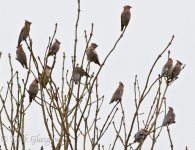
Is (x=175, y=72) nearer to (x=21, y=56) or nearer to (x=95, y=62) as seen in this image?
(x=95, y=62)

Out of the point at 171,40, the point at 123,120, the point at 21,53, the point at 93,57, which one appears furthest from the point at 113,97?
the point at 171,40

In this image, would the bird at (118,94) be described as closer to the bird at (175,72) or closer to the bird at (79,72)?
the bird at (175,72)

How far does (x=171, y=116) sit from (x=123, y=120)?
2.79 m

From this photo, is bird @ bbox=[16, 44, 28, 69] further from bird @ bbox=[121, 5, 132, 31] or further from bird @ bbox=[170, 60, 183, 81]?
bird @ bbox=[170, 60, 183, 81]

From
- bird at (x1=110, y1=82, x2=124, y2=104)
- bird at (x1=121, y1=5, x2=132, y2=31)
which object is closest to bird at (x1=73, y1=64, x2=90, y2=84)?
bird at (x1=121, y1=5, x2=132, y2=31)

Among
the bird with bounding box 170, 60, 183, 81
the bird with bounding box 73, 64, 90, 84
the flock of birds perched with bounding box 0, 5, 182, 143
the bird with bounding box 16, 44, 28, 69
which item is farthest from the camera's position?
the bird with bounding box 16, 44, 28, 69

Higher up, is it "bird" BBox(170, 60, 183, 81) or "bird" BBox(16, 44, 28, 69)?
"bird" BBox(16, 44, 28, 69)

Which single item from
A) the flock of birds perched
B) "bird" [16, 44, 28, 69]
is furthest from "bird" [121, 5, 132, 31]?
"bird" [16, 44, 28, 69]

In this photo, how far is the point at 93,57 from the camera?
25.5ft

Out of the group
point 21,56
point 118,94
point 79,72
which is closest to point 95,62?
point 118,94

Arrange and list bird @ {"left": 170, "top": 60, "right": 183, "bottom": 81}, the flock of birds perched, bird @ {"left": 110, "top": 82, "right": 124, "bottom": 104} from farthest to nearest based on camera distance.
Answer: bird @ {"left": 110, "top": 82, "right": 124, "bottom": 104}
bird @ {"left": 170, "top": 60, "right": 183, "bottom": 81}
the flock of birds perched

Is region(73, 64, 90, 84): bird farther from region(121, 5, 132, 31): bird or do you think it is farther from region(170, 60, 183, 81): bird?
region(170, 60, 183, 81): bird

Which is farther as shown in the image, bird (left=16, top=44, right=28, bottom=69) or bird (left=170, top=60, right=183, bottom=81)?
bird (left=16, top=44, right=28, bottom=69)

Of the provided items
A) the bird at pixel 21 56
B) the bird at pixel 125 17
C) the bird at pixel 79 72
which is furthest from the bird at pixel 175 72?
the bird at pixel 21 56
